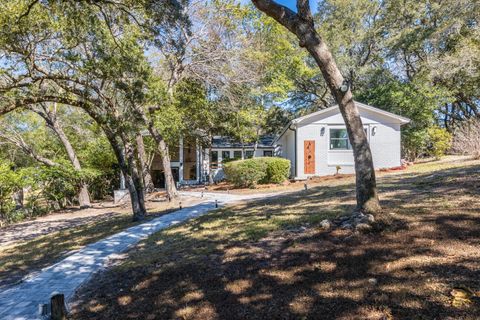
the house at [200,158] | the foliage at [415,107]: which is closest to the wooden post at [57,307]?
the house at [200,158]

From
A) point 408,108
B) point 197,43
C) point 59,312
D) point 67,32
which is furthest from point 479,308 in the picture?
point 408,108

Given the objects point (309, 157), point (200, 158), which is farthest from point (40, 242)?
point (200, 158)

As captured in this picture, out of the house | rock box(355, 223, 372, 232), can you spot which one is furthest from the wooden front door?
rock box(355, 223, 372, 232)

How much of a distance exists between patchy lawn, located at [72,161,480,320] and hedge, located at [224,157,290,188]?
11405 millimetres

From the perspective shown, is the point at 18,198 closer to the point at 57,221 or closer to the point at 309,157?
the point at 57,221

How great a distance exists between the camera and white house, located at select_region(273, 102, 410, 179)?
18000 millimetres

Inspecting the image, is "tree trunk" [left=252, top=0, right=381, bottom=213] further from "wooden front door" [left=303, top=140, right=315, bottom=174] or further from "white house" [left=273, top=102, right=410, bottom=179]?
"wooden front door" [left=303, top=140, right=315, bottom=174]

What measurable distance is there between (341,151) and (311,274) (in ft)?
50.9

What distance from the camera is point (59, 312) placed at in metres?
3.62

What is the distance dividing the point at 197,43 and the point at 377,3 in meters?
19.2

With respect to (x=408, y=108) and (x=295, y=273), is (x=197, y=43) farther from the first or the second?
(x=408, y=108)

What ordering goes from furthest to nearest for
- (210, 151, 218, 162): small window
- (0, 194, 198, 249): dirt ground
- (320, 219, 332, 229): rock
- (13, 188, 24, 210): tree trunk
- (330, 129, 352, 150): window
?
(210, 151, 218, 162): small window
(330, 129, 352, 150): window
(13, 188, 24, 210): tree trunk
(0, 194, 198, 249): dirt ground
(320, 219, 332, 229): rock

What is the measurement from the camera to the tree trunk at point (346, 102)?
5.17 m

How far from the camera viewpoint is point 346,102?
5.23 m
